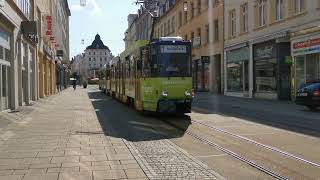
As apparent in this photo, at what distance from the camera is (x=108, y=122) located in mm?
18156

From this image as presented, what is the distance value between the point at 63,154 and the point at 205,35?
4152cm

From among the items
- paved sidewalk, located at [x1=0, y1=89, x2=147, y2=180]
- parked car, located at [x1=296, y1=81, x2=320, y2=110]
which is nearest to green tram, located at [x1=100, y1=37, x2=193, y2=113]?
paved sidewalk, located at [x1=0, y1=89, x2=147, y2=180]

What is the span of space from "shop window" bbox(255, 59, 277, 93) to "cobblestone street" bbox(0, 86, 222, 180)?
65.9ft

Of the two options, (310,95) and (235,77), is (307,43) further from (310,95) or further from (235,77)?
(235,77)

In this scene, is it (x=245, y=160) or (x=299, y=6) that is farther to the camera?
(x=299, y=6)

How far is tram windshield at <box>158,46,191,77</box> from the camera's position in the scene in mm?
19562

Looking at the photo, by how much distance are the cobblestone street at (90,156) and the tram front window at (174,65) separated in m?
4.40

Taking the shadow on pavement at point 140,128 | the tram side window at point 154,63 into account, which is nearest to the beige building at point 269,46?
the tram side window at point 154,63

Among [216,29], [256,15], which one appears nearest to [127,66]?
[256,15]

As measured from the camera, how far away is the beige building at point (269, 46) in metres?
29.3

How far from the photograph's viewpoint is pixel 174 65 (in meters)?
19.7

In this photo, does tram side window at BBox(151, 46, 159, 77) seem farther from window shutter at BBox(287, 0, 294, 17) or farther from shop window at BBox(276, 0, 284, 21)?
shop window at BBox(276, 0, 284, 21)

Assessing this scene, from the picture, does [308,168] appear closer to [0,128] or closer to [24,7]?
[0,128]

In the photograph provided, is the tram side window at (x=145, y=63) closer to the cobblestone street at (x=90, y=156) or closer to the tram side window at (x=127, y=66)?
the cobblestone street at (x=90, y=156)
